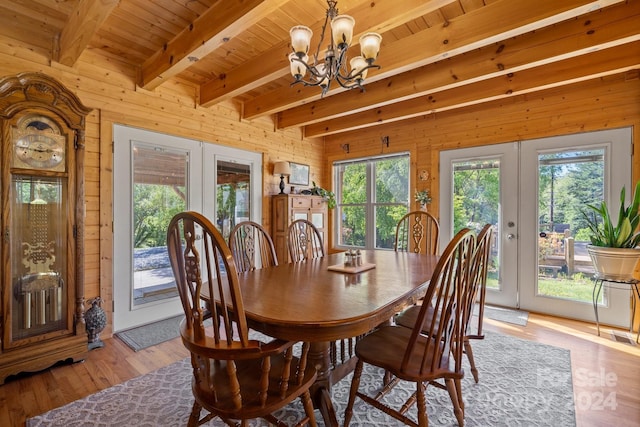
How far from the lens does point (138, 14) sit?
7.20 feet

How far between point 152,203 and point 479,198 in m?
3.75

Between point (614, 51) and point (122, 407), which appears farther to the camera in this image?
point (614, 51)

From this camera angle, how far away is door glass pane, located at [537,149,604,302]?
3.08 metres

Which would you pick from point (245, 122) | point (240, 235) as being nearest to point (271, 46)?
point (245, 122)

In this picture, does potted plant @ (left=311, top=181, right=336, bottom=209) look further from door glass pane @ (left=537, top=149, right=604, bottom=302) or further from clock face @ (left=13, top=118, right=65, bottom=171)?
clock face @ (left=13, top=118, right=65, bottom=171)

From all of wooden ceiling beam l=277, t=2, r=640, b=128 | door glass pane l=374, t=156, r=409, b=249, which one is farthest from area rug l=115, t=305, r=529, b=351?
wooden ceiling beam l=277, t=2, r=640, b=128

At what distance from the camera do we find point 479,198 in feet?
12.2

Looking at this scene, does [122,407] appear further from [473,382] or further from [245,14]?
[245,14]

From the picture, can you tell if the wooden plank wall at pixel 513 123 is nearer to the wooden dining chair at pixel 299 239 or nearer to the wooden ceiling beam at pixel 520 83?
the wooden ceiling beam at pixel 520 83

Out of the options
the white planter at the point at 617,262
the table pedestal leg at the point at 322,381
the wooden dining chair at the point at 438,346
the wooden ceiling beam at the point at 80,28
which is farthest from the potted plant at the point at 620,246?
the wooden ceiling beam at the point at 80,28

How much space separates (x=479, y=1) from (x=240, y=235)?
2.36 metres

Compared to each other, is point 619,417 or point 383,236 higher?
point 383,236

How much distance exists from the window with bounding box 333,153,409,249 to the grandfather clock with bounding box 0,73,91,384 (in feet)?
11.7

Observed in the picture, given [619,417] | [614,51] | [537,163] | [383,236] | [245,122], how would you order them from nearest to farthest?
[619,417] → [614,51] → [537,163] → [245,122] → [383,236]
